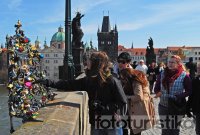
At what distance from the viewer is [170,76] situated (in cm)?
561

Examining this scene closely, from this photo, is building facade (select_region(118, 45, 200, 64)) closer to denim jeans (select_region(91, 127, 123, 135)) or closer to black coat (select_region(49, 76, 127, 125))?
denim jeans (select_region(91, 127, 123, 135))

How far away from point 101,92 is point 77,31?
15.5m

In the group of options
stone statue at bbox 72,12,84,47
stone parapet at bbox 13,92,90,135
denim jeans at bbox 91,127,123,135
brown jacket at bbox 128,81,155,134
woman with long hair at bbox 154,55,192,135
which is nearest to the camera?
stone parapet at bbox 13,92,90,135

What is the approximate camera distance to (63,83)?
416cm

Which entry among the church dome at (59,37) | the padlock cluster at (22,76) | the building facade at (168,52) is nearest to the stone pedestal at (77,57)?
the padlock cluster at (22,76)

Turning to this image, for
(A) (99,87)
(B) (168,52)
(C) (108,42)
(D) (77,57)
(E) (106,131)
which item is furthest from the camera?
(B) (168,52)

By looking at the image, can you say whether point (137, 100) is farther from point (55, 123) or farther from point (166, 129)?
point (55, 123)

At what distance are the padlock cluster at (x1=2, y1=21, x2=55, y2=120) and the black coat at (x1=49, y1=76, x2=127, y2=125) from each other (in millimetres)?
283

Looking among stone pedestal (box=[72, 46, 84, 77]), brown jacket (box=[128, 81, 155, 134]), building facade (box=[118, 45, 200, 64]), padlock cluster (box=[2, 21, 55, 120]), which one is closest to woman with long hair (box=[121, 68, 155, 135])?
brown jacket (box=[128, 81, 155, 134])

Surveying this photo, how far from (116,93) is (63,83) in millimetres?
556

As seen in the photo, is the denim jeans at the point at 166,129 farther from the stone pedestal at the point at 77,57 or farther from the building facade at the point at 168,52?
the building facade at the point at 168,52

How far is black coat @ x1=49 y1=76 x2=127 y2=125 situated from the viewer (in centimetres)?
420

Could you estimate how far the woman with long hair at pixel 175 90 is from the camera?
555 centimetres

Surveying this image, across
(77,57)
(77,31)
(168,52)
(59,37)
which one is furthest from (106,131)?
(59,37)
